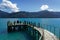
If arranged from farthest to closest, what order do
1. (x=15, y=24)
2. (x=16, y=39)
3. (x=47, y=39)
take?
(x=15, y=24), (x=16, y=39), (x=47, y=39)

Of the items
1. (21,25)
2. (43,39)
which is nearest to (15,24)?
(21,25)

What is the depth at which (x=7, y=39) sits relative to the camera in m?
30.2

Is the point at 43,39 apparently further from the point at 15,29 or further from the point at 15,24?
the point at 15,29

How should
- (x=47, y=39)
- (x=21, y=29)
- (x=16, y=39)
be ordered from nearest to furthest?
(x=47, y=39), (x=16, y=39), (x=21, y=29)

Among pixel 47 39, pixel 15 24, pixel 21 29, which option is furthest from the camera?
pixel 21 29

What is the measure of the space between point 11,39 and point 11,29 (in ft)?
36.5

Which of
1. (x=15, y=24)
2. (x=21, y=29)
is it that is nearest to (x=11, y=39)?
(x=15, y=24)

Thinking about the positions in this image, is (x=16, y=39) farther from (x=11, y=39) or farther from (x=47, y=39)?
(x=47, y=39)

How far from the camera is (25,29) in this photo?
4284 centimetres

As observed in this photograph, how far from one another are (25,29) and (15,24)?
374 cm

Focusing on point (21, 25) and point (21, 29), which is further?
point (21, 29)

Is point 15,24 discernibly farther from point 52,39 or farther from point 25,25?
point 52,39

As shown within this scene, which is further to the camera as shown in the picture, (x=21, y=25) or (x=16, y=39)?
(x=21, y=25)

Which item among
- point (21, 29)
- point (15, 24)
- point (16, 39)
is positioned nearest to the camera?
point (16, 39)
